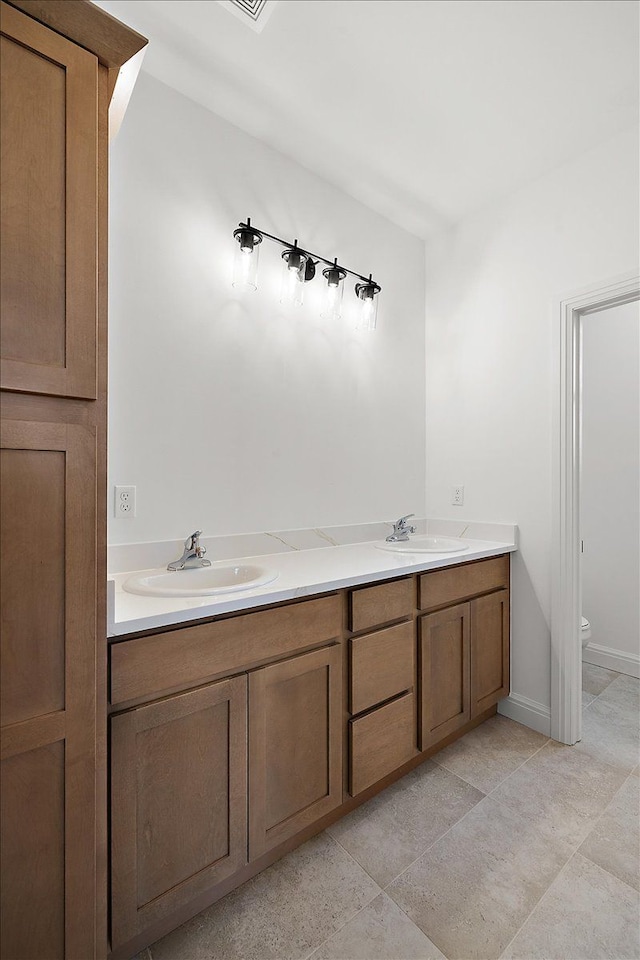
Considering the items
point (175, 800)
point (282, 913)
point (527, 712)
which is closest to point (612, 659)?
point (527, 712)

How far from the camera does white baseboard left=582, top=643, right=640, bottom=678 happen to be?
2795 mm

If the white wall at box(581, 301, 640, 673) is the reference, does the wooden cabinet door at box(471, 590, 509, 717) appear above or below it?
below

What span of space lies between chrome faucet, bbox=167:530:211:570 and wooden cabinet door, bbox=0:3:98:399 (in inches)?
31.5

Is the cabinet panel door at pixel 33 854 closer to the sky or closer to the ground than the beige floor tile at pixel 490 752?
closer to the sky

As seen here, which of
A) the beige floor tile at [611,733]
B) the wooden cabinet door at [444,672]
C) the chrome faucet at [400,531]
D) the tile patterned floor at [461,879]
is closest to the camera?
the tile patterned floor at [461,879]

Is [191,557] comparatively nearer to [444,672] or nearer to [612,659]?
[444,672]

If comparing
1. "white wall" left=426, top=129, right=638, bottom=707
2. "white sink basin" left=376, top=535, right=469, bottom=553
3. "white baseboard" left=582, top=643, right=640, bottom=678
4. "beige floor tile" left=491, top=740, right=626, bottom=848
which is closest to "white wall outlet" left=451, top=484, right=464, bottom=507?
"white wall" left=426, top=129, right=638, bottom=707

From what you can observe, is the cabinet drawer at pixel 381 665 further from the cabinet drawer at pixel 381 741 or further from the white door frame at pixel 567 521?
the white door frame at pixel 567 521

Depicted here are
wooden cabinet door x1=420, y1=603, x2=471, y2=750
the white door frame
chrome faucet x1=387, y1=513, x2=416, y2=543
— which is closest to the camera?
wooden cabinet door x1=420, y1=603, x2=471, y2=750

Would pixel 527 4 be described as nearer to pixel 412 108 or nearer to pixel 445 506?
pixel 412 108

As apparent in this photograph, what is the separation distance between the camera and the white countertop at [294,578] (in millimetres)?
1128

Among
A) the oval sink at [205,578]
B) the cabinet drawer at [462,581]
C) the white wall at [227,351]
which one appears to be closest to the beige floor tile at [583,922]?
the cabinet drawer at [462,581]

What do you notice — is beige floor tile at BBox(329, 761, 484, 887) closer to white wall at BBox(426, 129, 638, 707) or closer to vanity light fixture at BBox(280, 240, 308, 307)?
white wall at BBox(426, 129, 638, 707)

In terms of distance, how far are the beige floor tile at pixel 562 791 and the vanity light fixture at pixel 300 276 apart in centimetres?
210
